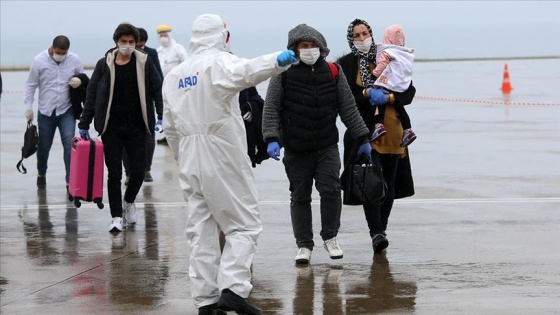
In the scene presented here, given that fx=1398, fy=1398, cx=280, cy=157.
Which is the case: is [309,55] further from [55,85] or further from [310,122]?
[55,85]

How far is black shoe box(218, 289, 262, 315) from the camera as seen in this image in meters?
7.92

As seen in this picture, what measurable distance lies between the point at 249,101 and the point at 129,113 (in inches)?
70.6

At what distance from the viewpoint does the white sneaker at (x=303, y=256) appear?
969 cm

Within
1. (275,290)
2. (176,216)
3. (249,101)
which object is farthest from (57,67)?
(275,290)

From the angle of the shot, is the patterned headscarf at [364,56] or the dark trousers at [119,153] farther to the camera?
the dark trousers at [119,153]

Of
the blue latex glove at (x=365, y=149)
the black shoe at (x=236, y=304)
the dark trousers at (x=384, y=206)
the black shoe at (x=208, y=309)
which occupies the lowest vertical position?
the black shoe at (x=208, y=309)

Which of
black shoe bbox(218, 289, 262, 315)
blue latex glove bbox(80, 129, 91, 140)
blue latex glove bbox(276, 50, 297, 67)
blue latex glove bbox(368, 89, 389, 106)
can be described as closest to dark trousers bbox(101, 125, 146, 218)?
blue latex glove bbox(80, 129, 91, 140)

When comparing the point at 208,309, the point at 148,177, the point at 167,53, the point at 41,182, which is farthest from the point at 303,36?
the point at 167,53

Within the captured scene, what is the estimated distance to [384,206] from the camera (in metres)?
10.5

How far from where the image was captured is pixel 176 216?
40.3 ft

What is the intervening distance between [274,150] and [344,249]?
128 cm

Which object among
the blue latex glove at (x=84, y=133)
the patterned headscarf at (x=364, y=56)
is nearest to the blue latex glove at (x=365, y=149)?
the patterned headscarf at (x=364, y=56)

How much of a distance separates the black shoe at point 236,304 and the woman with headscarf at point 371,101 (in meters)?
2.27

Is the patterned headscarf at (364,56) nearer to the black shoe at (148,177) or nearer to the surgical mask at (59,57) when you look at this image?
the surgical mask at (59,57)
